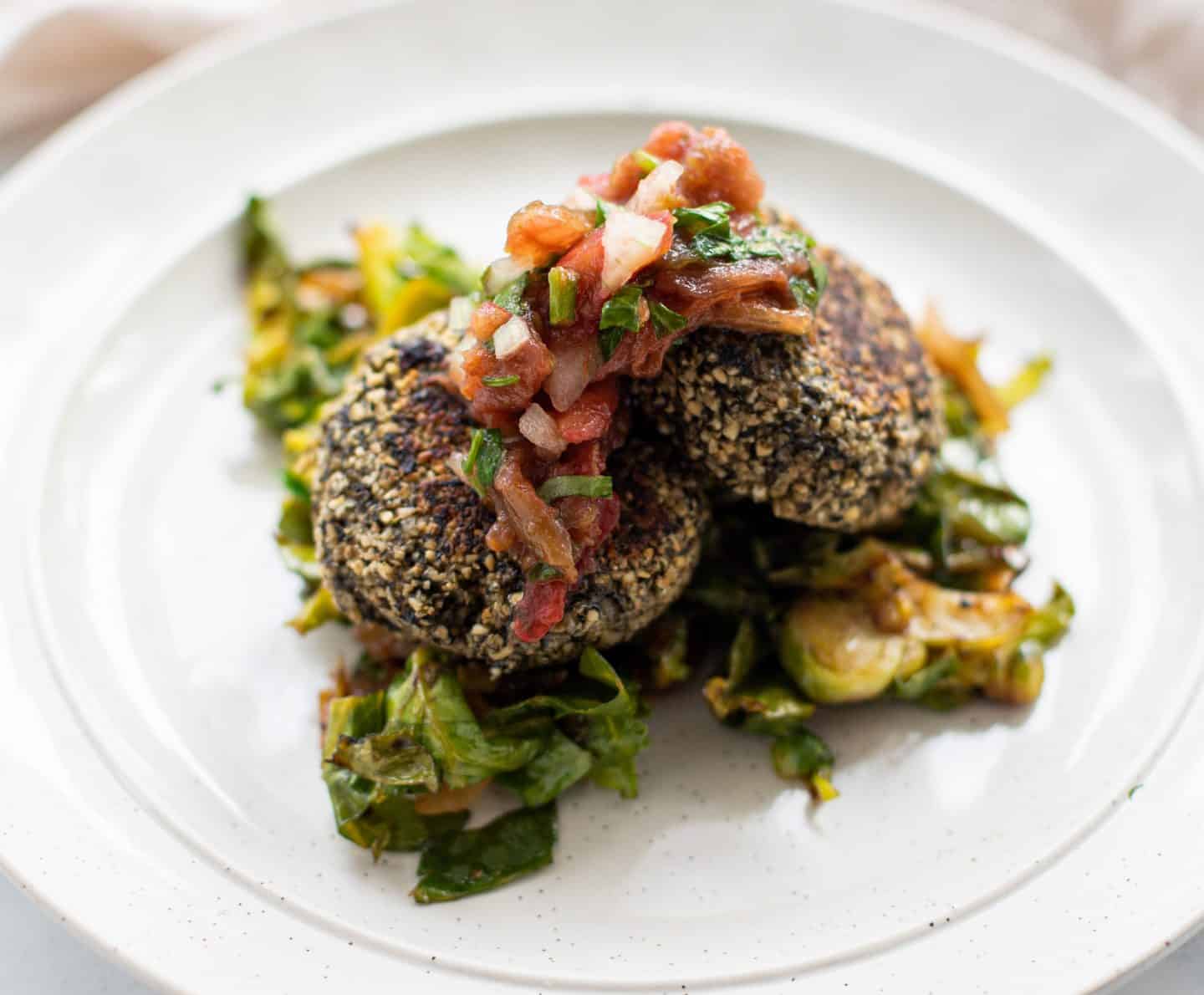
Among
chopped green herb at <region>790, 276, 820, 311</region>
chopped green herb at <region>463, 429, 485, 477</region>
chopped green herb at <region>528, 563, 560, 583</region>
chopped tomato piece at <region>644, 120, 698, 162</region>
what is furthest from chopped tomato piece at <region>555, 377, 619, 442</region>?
chopped tomato piece at <region>644, 120, 698, 162</region>

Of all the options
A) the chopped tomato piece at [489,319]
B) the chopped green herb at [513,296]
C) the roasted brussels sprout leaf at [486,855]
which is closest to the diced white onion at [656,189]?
the chopped green herb at [513,296]

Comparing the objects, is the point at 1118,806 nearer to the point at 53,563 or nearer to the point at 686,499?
the point at 686,499

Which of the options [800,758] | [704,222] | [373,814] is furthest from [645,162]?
[373,814]

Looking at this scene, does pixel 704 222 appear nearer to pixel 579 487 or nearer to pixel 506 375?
pixel 506 375

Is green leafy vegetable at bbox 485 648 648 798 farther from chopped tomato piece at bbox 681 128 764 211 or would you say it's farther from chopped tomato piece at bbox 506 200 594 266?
chopped tomato piece at bbox 681 128 764 211

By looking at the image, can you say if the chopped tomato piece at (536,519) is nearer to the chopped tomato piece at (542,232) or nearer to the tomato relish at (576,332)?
the tomato relish at (576,332)

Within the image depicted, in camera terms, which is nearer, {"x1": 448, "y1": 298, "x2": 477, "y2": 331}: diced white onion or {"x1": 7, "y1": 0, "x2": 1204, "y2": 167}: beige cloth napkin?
{"x1": 448, "y1": 298, "x2": 477, "y2": 331}: diced white onion

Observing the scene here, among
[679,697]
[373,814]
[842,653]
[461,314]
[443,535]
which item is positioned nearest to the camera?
[443,535]

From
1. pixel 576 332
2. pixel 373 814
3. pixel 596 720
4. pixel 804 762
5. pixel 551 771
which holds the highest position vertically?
pixel 576 332
